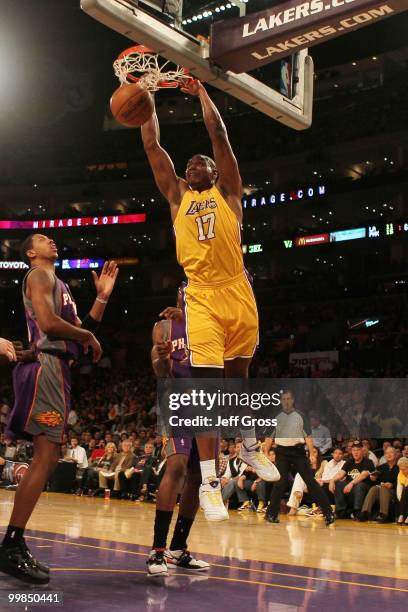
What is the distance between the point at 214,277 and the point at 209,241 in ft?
0.78

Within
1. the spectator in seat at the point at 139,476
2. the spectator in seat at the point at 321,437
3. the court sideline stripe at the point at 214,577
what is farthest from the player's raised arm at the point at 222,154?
the spectator in seat at the point at 139,476

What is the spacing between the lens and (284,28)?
537 centimetres

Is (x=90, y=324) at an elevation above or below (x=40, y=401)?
above

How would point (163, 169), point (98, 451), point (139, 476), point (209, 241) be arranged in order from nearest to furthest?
point (209, 241)
point (163, 169)
point (139, 476)
point (98, 451)

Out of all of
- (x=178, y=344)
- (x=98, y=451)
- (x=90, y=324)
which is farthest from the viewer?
(x=98, y=451)

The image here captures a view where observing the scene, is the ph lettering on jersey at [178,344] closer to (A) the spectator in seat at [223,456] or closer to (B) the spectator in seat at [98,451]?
(A) the spectator in seat at [223,456]

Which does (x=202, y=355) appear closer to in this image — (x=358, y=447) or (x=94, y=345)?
(x=94, y=345)

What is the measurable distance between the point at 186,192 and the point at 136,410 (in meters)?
15.3

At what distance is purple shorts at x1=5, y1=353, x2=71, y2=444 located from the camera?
4.67 metres

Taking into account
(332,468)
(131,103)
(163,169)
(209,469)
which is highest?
(131,103)

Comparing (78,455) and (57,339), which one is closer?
(57,339)

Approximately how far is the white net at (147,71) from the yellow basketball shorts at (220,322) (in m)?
1.69

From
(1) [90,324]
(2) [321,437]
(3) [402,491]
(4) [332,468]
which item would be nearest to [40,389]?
(1) [90,324]

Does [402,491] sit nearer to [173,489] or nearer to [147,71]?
[173,489]
